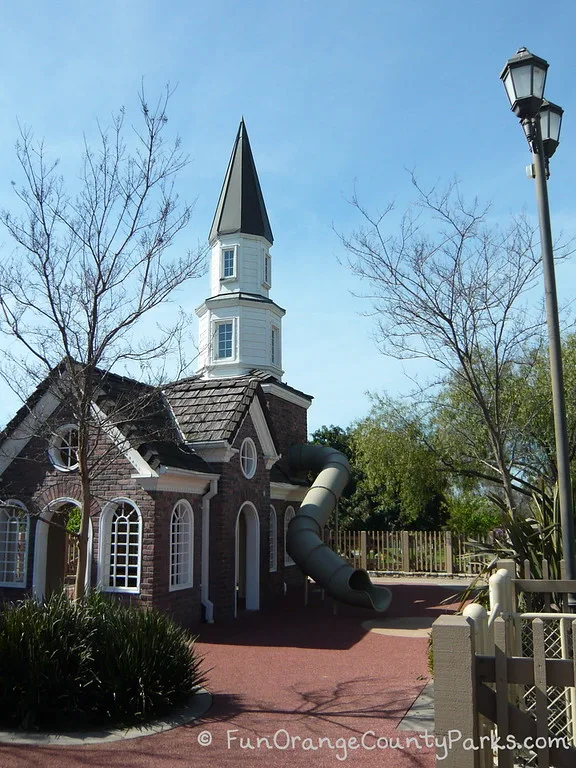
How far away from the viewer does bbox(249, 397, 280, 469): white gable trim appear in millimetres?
18172

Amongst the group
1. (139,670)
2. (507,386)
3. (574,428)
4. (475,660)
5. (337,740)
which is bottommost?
(337,740)

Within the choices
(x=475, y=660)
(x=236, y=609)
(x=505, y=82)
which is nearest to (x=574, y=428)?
(x=236, y=609)

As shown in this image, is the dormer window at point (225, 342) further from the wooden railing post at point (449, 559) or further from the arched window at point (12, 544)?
the wooden railing post at point (449, 559)

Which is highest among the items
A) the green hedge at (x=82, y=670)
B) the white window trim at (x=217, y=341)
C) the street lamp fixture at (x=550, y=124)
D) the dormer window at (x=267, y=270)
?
the dormer window at (x=267, y=270)

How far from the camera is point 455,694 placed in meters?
3.61

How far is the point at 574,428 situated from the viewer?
19297mm

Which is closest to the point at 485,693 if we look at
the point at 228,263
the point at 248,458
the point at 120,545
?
the point at 120,545

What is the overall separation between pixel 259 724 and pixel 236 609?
9299mm

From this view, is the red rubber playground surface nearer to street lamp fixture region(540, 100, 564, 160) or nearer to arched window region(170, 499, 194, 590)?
arched window region(170, 499, 194, 590)

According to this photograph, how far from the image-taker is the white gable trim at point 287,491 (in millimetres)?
20219

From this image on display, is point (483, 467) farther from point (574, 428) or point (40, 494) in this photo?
point (40, 494)

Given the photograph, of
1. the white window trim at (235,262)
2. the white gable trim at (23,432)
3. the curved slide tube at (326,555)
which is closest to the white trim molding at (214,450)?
the white gable trim at (23,432)

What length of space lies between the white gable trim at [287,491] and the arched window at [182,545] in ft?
16.2

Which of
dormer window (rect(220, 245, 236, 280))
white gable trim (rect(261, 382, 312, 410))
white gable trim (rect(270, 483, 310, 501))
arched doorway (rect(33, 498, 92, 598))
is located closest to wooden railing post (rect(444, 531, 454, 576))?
white gable trim (rect(270, 483, 310, 501))
